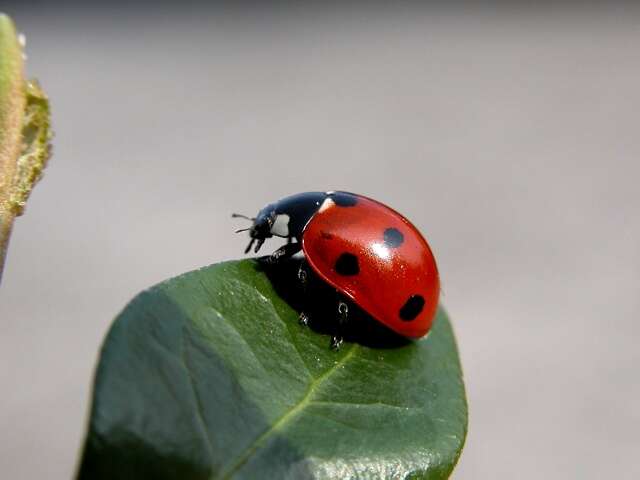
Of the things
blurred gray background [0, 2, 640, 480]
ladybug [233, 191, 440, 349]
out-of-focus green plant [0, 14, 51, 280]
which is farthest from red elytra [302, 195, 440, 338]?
blurred gray background [0, 2, 640, 480]

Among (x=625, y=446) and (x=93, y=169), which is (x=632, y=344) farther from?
(x=93, y=169)

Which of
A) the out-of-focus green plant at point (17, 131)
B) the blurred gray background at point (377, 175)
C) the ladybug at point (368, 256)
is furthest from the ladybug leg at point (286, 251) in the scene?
the blurred gray background at point (377, 175)

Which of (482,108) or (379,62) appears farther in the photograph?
(379,62)

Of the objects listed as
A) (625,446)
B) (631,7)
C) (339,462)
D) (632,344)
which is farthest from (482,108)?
(339,462)

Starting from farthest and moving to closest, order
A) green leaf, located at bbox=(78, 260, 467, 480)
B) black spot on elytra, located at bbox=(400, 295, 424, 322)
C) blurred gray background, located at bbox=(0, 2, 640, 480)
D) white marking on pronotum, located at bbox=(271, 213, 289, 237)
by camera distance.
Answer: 1. blurred gray background, located at bbox=(0, 2, 640, 480)
2. white marking on pronotum, located at bbox=(271, 213, 289, 237)
3. black spot on elytra, located at bbox=(400, 295, 424, 322)
4. green leaf, located at bbox=(78, 260, 467, 480)

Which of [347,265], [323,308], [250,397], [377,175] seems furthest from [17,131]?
[377,175]

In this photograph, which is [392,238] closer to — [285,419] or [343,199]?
[343,199]

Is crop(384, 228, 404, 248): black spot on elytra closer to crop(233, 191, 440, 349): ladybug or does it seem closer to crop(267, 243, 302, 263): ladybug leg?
crop(233, 191, 440, 349): ladybug
